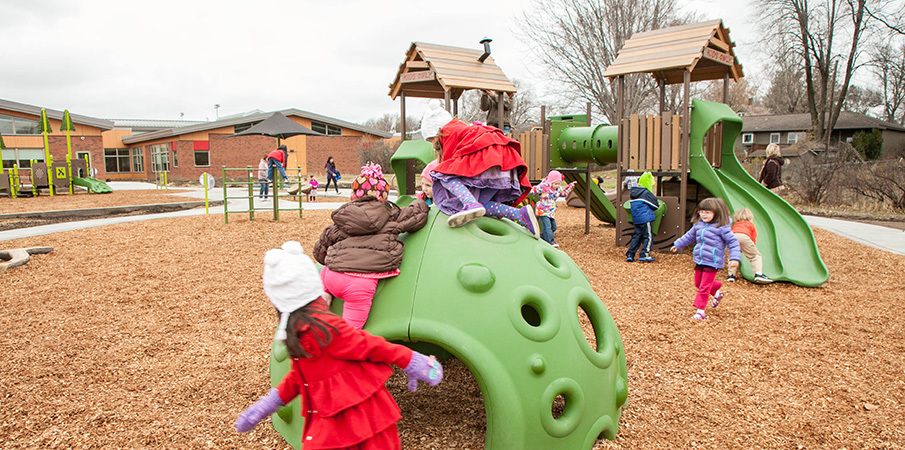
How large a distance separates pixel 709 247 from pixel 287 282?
5.12 m

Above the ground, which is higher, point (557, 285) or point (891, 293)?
point (557, 285)

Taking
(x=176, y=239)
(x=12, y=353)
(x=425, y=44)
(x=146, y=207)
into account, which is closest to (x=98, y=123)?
(x=146, y=207)

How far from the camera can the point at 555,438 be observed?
10.00ft

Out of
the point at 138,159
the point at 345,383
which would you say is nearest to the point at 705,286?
the point at 345,383

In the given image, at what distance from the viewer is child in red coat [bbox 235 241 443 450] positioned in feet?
8.05

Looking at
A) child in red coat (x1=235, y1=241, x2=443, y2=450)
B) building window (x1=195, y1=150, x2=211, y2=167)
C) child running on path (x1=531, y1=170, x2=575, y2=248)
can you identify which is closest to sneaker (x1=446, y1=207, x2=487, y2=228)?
child in red coat (x1=235, y1=241, x2=443, y2=450)

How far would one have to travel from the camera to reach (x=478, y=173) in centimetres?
392

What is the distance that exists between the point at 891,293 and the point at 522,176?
5927 mm

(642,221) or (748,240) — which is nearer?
(748,240)

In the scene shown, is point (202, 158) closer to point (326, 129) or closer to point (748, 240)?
point (326, 129)

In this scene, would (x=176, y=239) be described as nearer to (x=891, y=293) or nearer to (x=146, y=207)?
(x=146, y=207)

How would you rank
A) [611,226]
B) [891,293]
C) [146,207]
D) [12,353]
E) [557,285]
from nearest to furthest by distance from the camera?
[557,285] < [12,353] < [891,293] < [611,226] < [146,207]

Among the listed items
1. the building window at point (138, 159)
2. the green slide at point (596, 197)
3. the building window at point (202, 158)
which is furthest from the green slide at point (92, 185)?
the building window at point (138, 159)

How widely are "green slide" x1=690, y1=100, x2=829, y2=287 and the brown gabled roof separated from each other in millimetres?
50130
